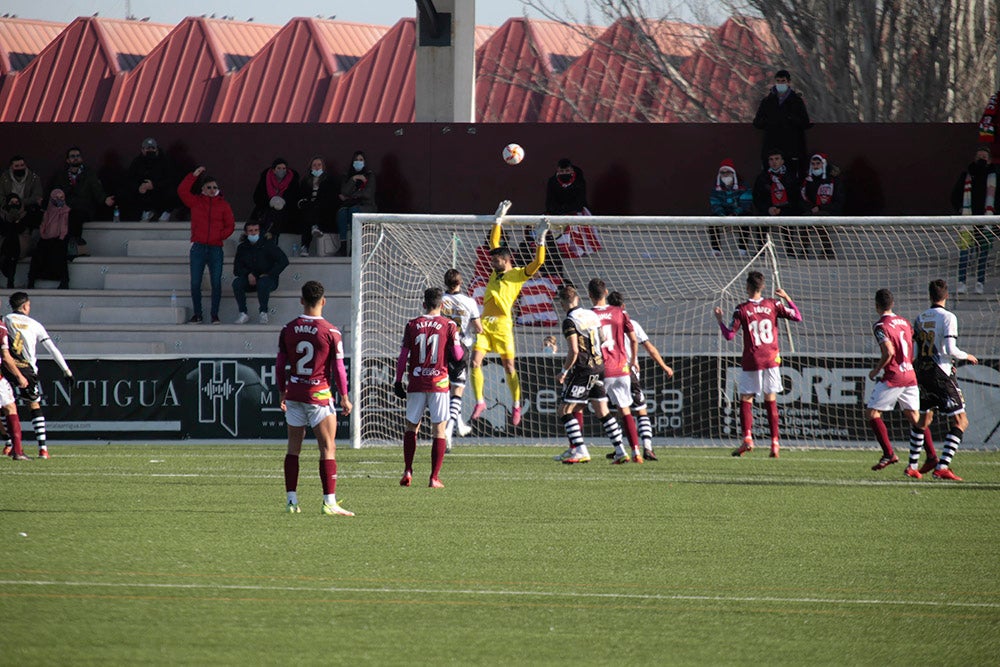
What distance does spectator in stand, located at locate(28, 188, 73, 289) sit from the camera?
20.1 m

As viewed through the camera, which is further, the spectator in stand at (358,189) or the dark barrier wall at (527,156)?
Answer: the dark barrier wall at (527,156)

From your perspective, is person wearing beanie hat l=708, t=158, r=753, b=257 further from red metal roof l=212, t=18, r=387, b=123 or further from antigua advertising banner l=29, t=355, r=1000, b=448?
red metal roof l=212, t=18, r=387, b=123

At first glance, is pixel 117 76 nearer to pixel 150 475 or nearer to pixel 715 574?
pixel 150 475

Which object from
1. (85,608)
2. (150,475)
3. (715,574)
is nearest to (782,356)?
(150,475)

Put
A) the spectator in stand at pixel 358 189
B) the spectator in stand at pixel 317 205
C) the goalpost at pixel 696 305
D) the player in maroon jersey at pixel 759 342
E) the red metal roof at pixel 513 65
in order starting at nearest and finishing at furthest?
the player in maroon jersey at pixel 759 342 → the goalpost at pixel 696 305 → the spectator in stand at pixel 358 189 → the spectator in stand at pixel 317 205 → the red metal roof at pixel 513 65

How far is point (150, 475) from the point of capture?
Result: 40.8ft

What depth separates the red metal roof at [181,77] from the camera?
47.5 m

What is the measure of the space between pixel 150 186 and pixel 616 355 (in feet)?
33.6

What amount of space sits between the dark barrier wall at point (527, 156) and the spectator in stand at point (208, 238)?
9.08 feet

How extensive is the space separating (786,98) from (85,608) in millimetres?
15126

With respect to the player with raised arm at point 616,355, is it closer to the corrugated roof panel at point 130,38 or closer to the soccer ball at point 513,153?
the soccer ball at point 513,153

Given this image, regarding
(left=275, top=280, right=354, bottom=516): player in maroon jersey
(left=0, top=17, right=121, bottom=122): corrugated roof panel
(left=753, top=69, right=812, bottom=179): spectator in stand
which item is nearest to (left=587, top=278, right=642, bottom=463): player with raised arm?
(left=275, top=280, right=354, bottom=516): player in maroon jersey

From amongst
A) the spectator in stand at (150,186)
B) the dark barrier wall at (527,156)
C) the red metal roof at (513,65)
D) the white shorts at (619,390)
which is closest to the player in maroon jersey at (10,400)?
the white shorts at (619,390)

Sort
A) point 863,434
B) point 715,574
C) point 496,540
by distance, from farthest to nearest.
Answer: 1. point 863,434
2. point 496,540
3. point 715,574
